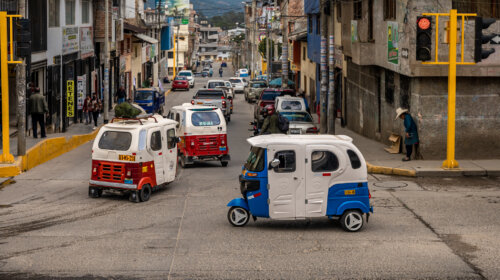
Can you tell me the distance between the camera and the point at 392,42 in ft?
82.9

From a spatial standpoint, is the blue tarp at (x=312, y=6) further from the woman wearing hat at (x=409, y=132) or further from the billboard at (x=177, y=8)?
the billboard at (x=177, y=8)

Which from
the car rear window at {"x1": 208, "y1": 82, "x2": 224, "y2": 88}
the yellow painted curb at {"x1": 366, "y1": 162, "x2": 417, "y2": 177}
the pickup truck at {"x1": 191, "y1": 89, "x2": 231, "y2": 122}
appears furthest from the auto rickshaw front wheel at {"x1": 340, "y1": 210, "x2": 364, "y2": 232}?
the car rear window at {"x1": 208, "y1": 82, "x2": 224, "y2": 88}

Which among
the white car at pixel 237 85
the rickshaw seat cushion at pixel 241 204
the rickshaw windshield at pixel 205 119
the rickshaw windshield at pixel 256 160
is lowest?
the rickshaw seat cushion at pixel 241 204

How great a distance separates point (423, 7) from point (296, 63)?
135 ft

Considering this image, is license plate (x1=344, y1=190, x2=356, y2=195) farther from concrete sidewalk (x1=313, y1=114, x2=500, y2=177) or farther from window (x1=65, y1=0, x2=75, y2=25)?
window (x1=65, y1=0, x2=75, y2=25)

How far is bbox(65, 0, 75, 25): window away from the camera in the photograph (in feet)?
125

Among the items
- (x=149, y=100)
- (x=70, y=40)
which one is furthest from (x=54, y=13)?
(x=149, y=100)

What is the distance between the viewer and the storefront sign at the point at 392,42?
81.0ft

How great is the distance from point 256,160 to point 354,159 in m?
1.81

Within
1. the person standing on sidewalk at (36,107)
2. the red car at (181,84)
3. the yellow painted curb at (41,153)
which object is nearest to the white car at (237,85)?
the red car at (181,84)

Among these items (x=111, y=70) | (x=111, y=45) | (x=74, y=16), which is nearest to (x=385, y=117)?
(x=74, y=16)

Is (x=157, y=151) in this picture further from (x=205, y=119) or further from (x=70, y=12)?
(x=70, y=12)

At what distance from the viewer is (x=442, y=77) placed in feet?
74.9

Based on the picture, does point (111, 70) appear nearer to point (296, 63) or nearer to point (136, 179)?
point (296, 63)
